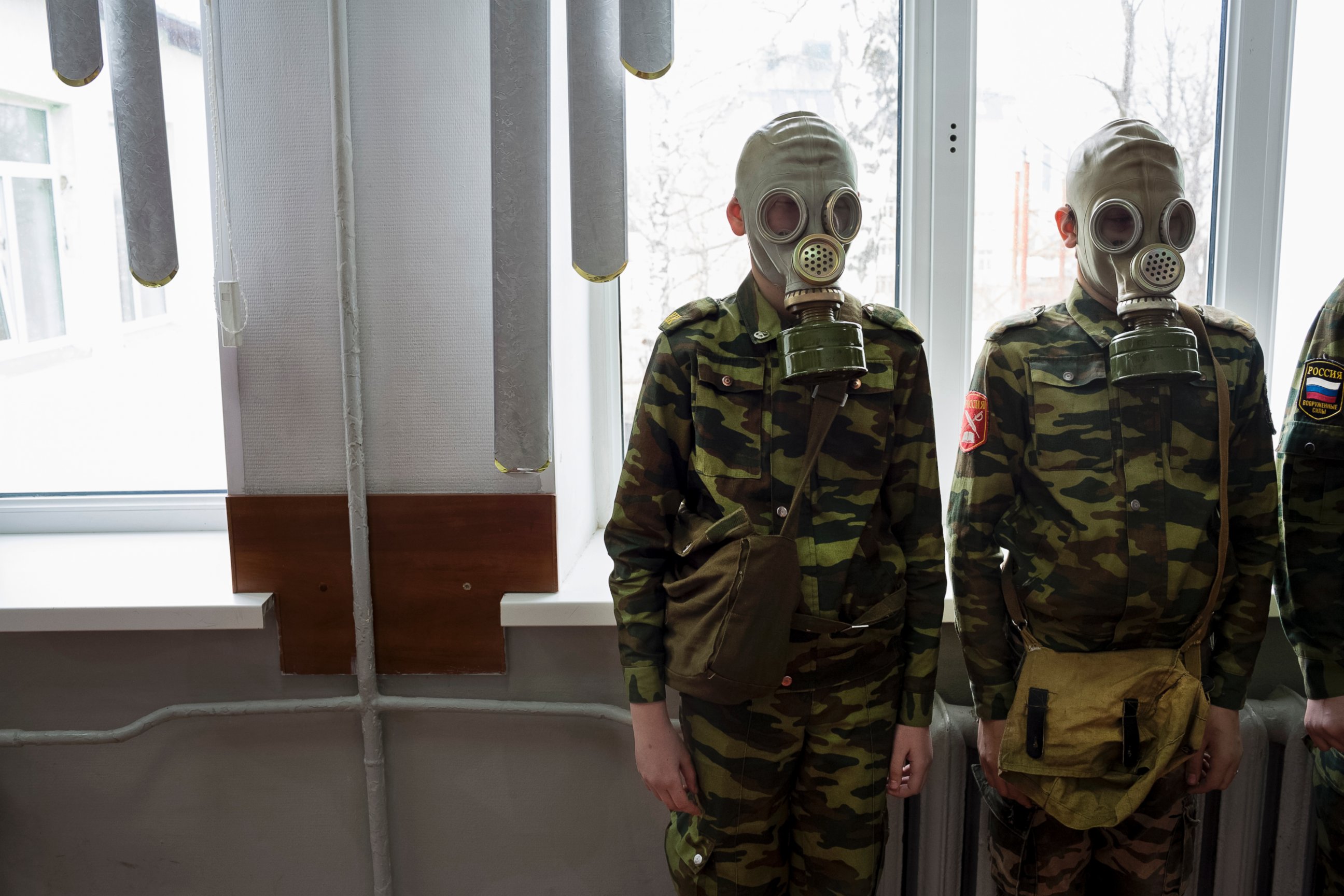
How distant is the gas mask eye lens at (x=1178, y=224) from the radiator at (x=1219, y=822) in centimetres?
82

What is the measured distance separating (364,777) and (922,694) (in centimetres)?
103

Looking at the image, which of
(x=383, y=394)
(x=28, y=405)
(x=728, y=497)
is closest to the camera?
(x=728, y=497)

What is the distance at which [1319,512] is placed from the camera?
1280 mm

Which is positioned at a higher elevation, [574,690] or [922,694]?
[922,694]

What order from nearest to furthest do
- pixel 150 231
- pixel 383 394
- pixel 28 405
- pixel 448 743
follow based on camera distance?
pixel 150 231 → pixel 383 394 → pixel 448 743 → pixel 28 405

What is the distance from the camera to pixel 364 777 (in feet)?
5.39

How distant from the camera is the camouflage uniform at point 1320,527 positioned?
1.27 m

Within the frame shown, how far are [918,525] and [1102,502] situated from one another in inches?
9.8

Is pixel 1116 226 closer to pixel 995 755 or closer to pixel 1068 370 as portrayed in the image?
pixel 1068 370

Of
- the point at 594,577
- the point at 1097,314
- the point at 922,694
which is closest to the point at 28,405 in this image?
the point at 594,577

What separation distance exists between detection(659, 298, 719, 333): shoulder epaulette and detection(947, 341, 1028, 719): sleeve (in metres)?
0.39

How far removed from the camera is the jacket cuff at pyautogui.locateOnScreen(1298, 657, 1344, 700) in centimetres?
128

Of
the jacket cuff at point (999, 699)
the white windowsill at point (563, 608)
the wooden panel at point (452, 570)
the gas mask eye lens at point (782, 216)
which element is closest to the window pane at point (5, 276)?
the wooden panel at point (452, 570)

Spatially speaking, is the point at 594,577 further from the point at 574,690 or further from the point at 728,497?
the point at 728,497
